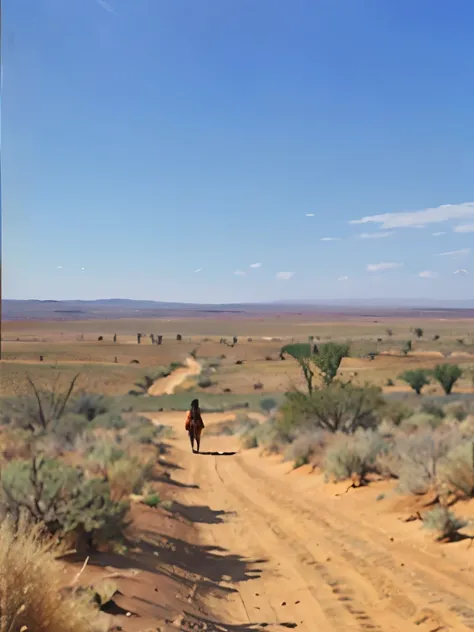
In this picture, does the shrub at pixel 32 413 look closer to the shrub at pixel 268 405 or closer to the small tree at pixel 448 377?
the shrub at pixel 268 405

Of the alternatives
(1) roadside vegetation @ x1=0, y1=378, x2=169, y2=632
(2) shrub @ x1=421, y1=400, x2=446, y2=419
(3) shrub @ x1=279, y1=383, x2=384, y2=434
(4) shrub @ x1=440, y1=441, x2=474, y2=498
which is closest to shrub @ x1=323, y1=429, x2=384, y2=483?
(4) shrub @ x1=440, y1=441, x2=474, y2=498

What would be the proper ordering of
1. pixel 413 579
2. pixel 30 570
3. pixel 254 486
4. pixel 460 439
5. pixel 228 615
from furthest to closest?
pixel 254 486, pixel 460 439, pixel 413 579, pixel 228 615, pixel 30 570

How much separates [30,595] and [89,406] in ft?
91.8

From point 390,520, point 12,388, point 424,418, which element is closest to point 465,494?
point 390,520

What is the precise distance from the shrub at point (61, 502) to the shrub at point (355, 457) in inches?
383

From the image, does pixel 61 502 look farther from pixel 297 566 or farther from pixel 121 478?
pixel 121 478

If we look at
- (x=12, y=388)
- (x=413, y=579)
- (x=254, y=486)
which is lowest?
(x=254, y=486)

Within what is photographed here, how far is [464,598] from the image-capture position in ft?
32.2

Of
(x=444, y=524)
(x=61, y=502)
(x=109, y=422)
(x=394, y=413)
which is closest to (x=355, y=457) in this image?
(x=444, y=524)

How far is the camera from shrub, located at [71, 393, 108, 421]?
3257 centimetres

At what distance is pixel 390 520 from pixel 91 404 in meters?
20.7

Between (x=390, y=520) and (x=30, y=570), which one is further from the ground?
(x=30, y=570)

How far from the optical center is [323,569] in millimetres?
11773

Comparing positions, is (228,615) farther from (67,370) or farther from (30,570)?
(67,370)
